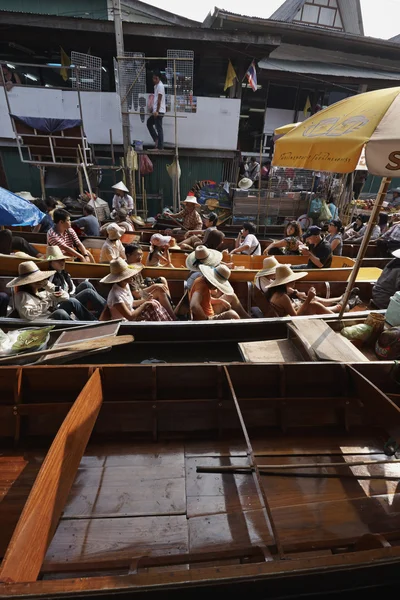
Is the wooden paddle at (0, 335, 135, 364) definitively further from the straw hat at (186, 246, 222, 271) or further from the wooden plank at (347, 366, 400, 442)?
the wooden plank at (347, 366, 400, 442)

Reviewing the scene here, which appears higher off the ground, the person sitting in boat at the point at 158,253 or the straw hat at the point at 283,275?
the straw hat at the point at 283,275

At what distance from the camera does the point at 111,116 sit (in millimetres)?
11570

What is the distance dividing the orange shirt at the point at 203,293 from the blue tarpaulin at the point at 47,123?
310 inches

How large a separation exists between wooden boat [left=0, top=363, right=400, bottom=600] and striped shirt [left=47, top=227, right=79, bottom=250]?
390 centimetres

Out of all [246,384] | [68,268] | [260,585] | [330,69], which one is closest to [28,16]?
[68,268]

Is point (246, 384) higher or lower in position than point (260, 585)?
lower

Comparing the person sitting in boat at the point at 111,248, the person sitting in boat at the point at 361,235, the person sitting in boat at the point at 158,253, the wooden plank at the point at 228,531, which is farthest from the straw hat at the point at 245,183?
the wooden plank at the point at 228,531

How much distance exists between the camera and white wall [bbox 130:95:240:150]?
1157 centimetres

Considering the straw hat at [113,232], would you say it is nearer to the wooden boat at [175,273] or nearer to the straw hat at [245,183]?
the wooden boat at [175,273]

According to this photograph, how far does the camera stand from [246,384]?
3.16 metres

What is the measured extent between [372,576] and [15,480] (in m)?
2.61

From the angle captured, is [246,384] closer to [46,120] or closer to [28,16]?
[46,120]

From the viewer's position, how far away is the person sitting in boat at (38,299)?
13.9ft

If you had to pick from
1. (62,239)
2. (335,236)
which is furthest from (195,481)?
(335,236)
